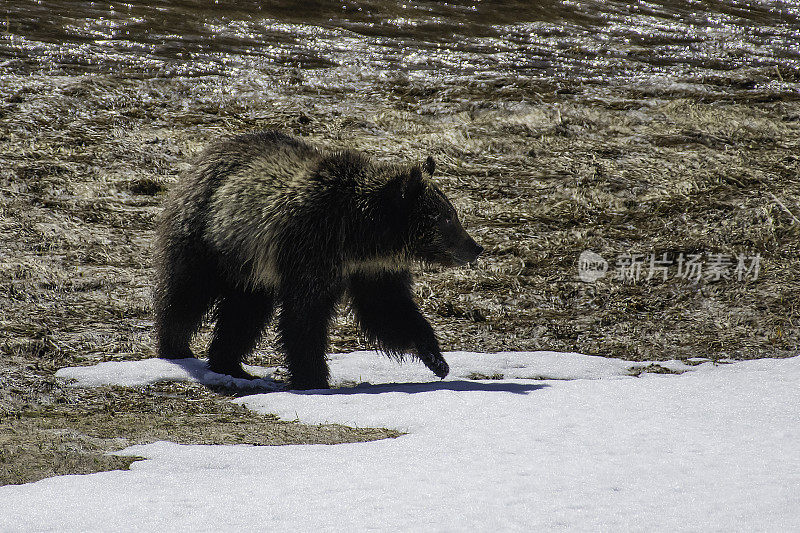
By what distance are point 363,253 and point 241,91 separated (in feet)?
28.3

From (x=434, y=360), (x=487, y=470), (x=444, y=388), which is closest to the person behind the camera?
(x=487, y=470)

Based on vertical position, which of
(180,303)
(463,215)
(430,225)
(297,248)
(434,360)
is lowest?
(434,360)

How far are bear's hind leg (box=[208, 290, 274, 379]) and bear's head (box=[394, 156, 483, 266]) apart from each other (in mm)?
1414

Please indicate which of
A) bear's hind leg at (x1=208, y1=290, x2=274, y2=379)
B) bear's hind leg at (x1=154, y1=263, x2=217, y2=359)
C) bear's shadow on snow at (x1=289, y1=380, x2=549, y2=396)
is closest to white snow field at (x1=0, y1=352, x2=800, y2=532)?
bear's shadow on snow at (x1=289, y1=380, x2=549, y2=396)

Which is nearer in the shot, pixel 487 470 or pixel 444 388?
pixel 487 470

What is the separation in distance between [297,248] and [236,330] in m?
1.16

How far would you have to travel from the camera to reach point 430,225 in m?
7.23

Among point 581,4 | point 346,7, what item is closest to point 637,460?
point 346,7
